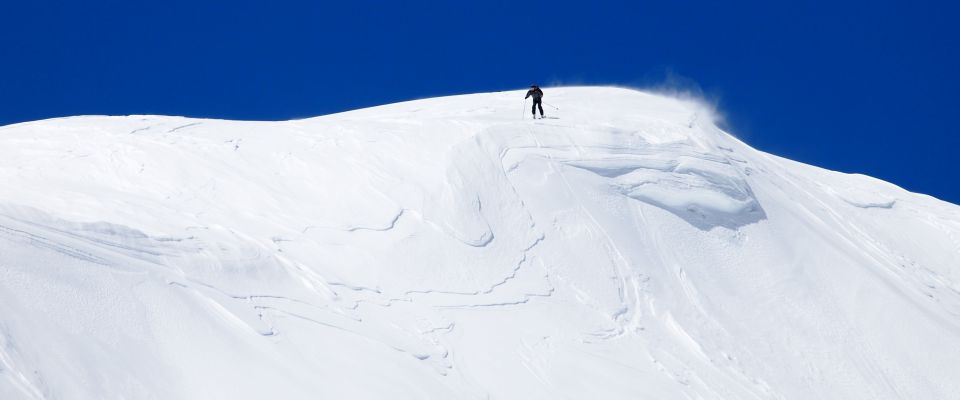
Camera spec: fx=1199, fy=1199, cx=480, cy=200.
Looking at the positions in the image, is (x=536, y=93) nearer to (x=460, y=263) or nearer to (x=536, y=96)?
(x=536, y=96)

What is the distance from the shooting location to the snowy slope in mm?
18688

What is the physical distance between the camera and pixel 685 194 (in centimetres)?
2781

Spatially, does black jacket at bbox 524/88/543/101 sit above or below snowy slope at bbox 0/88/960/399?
above

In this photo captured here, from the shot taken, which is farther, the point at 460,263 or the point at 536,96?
the point at 536,96

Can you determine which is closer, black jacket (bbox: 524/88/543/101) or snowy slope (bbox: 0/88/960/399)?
snowy slope (bbox: 0/88/960/399)

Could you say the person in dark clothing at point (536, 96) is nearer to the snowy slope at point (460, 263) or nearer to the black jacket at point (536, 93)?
the black jacket at point (536, 93)

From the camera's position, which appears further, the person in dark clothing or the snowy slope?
the person in dark clothing

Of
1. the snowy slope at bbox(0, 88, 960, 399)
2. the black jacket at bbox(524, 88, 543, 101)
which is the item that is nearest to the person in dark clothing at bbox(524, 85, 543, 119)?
the black jacket at bbox(524, 88, 543, 101)

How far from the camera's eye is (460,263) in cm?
2375

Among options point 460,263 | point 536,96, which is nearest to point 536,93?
point 536,96

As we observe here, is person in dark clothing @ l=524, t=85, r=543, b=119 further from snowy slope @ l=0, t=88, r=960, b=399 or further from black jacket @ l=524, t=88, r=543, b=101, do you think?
snowy slope @ l=0, t=88, r=960, b=399

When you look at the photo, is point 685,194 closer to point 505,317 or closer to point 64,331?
point 505,317

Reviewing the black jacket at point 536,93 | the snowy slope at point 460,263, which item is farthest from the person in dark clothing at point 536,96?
the snowy slope at point 460,263

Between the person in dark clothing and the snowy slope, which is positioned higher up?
the person in dark clothing
